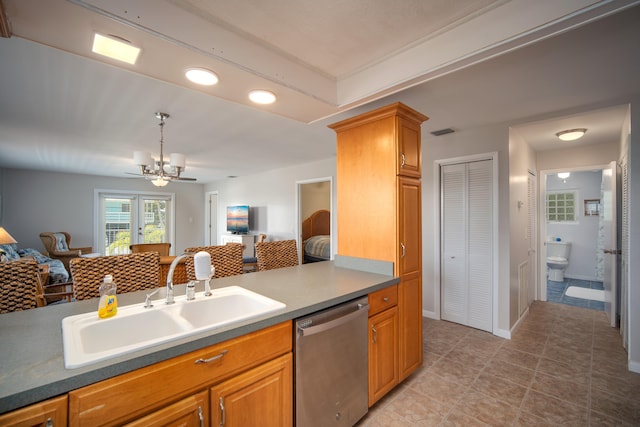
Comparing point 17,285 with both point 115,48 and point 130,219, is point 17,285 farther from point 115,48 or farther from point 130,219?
point 130,219

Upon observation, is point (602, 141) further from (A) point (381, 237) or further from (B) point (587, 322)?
(A) point (381, 237)

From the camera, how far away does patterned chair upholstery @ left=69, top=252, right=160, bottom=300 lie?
169cm

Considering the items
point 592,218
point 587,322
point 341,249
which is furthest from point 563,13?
point 592,218

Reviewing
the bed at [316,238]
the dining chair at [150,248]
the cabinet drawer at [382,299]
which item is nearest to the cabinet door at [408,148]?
the cabinet drawer at [382,299]

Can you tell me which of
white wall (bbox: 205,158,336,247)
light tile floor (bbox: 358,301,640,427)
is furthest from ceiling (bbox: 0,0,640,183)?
light tile floor (bbox: 358,301,640,427)

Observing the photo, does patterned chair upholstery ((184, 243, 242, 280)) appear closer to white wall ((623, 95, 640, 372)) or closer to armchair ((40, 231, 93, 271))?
white wall ((623, 95, 640, 372))

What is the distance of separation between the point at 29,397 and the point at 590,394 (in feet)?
10.6

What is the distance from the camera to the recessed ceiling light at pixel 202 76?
1.67 meters

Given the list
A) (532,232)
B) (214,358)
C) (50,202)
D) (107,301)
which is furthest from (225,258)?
(50,202)

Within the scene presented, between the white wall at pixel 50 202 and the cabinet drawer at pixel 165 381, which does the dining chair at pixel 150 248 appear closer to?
the cabinet drawer at pixel 165 381

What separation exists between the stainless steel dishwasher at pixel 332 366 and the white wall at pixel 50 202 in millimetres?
7737

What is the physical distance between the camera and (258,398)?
1245 millimetres

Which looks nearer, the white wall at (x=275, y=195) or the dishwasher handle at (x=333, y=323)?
the dishwasher handle at (x=333, y=323)

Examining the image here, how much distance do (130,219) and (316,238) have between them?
5354mm
